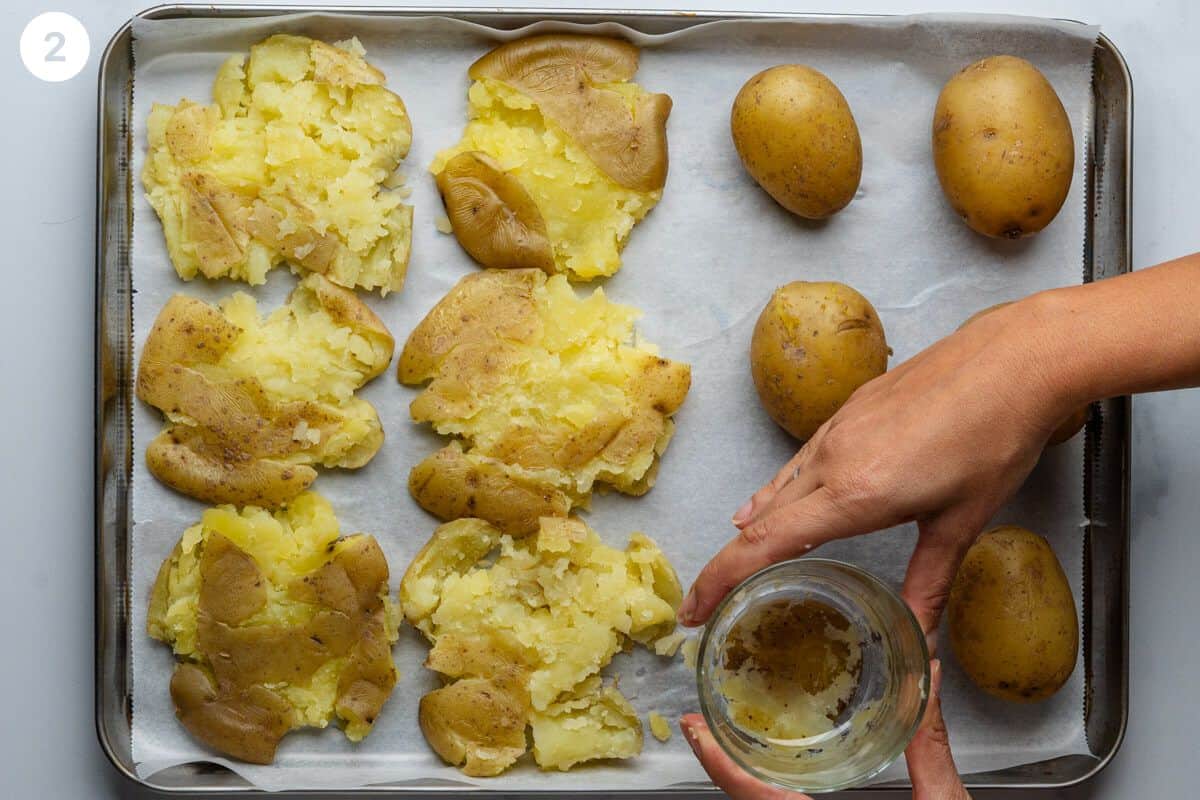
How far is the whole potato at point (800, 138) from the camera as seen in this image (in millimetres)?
1340

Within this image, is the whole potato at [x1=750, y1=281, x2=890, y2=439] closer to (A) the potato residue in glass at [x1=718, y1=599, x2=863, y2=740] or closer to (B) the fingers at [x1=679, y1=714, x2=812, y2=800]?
(A) the potato residue in glass at [x1=718, y1=599, x2=863, y2=740]

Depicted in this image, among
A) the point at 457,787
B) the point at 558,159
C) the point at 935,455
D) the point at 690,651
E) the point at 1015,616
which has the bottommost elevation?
the point at 457,787

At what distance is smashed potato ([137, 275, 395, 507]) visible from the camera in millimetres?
1368

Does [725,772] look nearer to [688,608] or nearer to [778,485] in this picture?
[688,608]

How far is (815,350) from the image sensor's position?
51.4 inches

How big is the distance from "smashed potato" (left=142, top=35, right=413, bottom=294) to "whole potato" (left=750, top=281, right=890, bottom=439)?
470 millimetres

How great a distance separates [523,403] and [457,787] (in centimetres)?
47

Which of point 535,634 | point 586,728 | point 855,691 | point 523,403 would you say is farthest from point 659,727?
point 523,403

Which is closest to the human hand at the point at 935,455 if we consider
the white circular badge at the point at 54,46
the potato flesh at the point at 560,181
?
the potato flesh at the point at 560,181

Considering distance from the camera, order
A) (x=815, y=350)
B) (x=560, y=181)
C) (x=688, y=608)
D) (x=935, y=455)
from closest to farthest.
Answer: (x=935, y=455)
(x=688, y=608)
(x=815, y=350)
(x=560, y=181)

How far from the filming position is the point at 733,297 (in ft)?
4.71

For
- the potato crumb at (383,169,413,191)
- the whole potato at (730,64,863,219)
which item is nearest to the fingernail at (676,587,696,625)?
the whole potato at (730,64,863,219)

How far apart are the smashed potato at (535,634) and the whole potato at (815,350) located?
9.9 inches

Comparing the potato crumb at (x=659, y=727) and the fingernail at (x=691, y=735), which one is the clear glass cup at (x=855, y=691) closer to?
the fingernail at (x=691, y=735)
